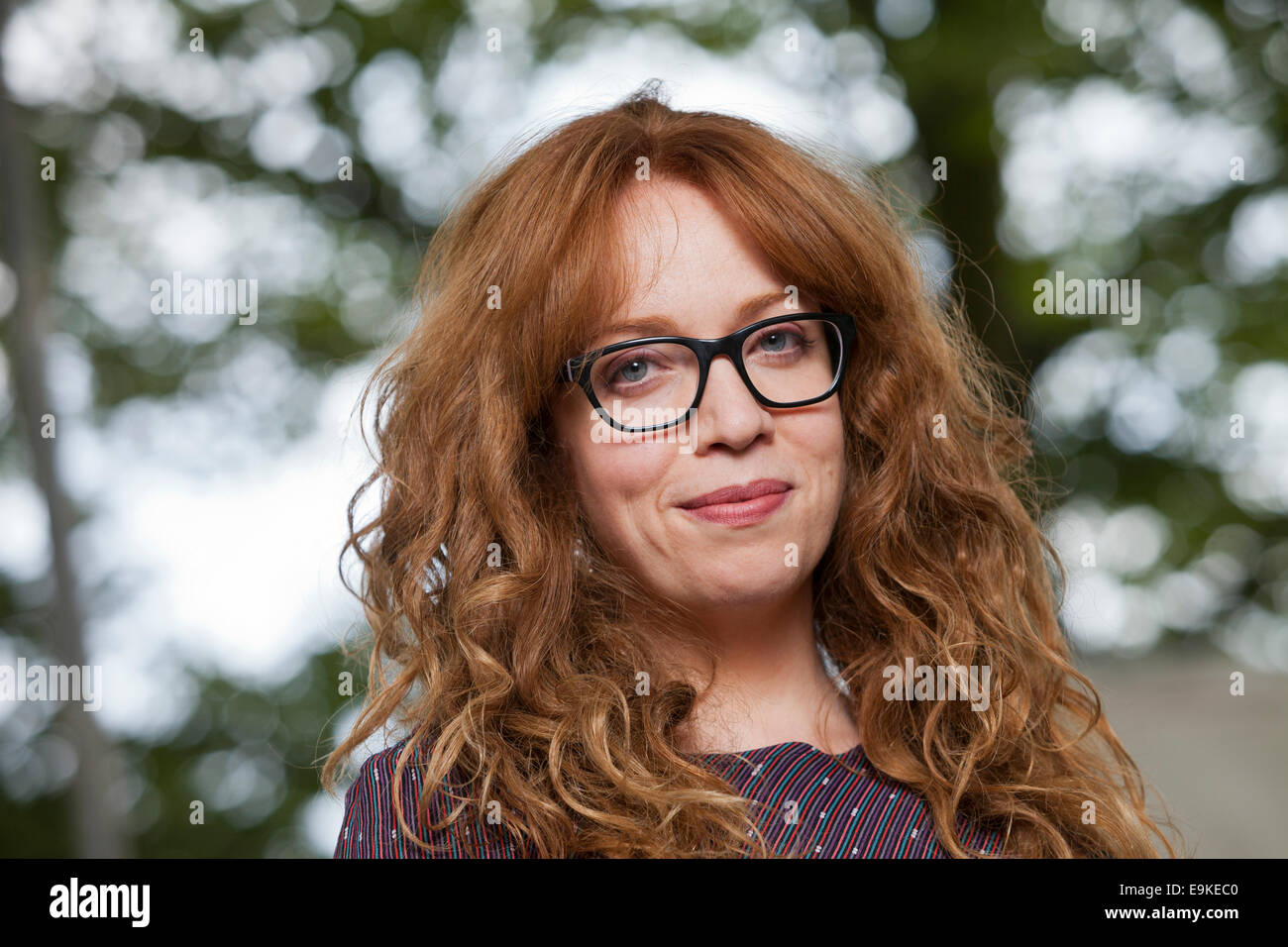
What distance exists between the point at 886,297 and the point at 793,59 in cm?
433

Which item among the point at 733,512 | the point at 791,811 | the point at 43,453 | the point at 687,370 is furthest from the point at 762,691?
the point at 43,453

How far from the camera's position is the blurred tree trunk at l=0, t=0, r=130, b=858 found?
18.2ft

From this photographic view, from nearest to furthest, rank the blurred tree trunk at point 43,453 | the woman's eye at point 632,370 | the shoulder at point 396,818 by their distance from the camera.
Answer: the shoulder at point 396,818 → the woman's eye at point 632,370 → the blurred tree trunk at point 43,453

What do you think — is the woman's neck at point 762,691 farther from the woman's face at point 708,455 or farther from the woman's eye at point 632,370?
the woman's eye at point 632,370

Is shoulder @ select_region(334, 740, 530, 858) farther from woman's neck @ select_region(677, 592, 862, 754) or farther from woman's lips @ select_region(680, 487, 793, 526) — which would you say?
woman's lips @ select_region(680, 487, 793, 526)

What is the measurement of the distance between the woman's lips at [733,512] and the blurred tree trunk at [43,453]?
15.0 ft

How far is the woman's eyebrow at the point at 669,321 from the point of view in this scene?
190 cm

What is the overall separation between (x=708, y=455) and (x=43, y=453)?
5.04m

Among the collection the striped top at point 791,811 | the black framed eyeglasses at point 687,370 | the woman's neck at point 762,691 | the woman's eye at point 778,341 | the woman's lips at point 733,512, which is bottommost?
the striped top at point 791,811

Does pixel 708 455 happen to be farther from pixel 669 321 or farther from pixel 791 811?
pixel 791 811

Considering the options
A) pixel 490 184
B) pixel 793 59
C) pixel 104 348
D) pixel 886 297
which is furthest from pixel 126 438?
pixel 886 297

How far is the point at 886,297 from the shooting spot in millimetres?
2238

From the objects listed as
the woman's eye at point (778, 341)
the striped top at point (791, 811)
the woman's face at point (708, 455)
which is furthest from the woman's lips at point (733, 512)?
the striped top at point (791, 811)

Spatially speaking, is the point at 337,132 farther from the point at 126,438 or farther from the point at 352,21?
the point at 126,438
